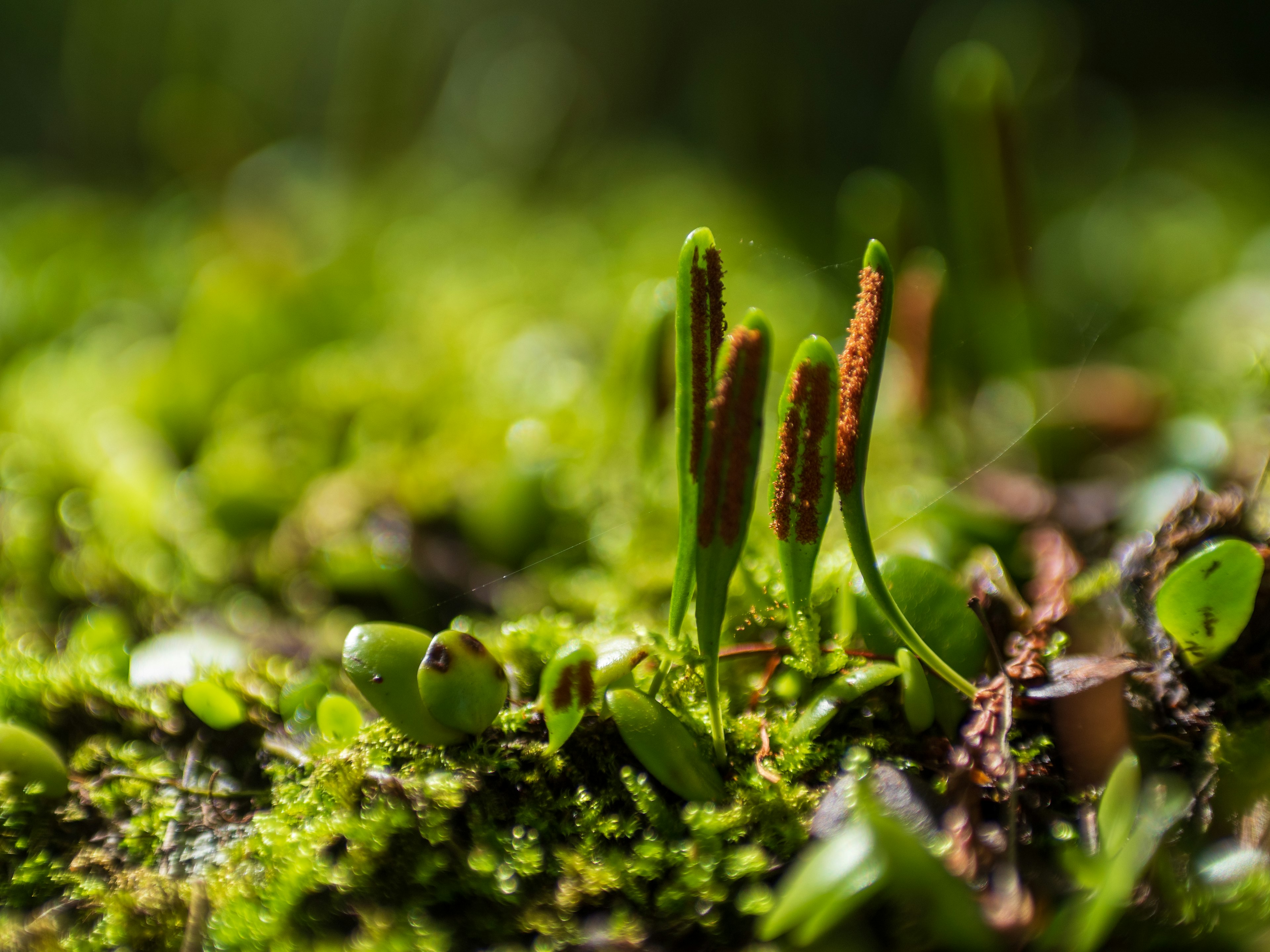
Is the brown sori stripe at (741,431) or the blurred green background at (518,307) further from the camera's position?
the blurred green background at (518,307)

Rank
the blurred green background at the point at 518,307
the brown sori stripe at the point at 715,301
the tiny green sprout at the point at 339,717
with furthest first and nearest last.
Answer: the blurred green background at the point at 518,307
the tiny green sprout at the point at 339,717
the brown sori stripe at the point at 715,301

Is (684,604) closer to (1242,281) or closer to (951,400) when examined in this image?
(951,400)

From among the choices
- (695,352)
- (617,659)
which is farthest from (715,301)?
(617,659)

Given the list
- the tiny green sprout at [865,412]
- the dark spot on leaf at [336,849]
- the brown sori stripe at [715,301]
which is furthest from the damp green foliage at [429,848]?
the brown sori stripe at [715,301]

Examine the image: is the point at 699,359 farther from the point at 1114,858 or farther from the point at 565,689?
the point at 1114,858

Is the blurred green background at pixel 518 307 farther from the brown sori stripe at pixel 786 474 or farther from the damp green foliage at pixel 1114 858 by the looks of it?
the damp green foliage at pixel 1114 858

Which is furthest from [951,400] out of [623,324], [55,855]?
[55,855]
